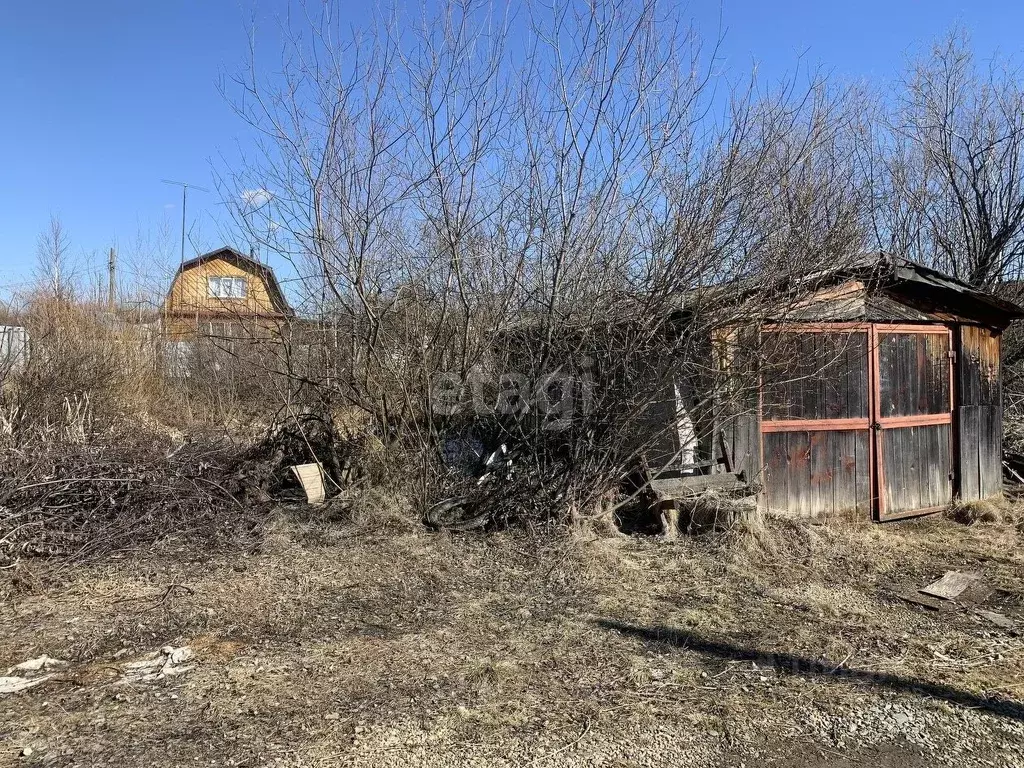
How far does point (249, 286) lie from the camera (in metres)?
7.10

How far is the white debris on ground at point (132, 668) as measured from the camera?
11.3ft

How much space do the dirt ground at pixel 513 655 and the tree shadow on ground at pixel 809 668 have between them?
0.05 ft

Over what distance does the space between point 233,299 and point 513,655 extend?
6169mm

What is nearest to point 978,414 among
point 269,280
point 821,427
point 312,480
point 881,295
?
point 881,295

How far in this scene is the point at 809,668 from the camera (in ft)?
12.2

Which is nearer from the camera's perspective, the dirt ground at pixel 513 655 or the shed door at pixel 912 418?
the dirt ground at pixel 513 655

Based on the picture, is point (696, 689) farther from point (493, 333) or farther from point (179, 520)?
point (179, 520)

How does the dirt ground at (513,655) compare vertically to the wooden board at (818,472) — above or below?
below

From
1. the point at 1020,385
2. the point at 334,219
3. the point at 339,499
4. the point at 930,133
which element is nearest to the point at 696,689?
the point at 339,499

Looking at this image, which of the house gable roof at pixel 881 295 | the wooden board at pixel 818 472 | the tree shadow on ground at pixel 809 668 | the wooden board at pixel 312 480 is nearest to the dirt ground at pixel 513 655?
the tree shadow on ground at pixel 809 668

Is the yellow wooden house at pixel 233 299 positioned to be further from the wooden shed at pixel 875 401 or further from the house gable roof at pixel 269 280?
the wooden shed at pixel 875 401

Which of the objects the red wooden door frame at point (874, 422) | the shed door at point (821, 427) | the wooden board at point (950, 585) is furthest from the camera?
the red wooden door frame at point (874, 422)

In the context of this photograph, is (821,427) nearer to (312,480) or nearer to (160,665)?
(312,480)

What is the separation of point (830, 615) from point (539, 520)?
257 cm
